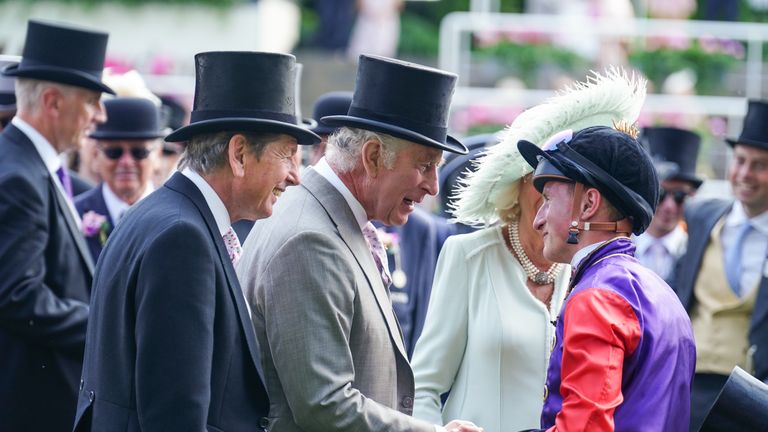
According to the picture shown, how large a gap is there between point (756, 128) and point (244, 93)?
4290 millimetres

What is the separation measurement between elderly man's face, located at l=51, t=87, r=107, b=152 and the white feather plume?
192cm

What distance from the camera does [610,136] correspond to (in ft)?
11.8

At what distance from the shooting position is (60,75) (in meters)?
5.45

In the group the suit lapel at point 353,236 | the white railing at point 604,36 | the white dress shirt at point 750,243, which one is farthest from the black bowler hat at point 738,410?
the white railing at point 604,36

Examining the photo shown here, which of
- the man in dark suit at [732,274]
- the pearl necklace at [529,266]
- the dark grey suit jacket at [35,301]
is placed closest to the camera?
the pearl necklace at [529,266]

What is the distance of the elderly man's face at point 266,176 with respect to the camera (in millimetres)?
3695

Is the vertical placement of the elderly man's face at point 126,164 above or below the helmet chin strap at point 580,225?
below

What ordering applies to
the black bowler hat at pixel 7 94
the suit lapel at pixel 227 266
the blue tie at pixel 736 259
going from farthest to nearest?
the blue tie at pixel 736 259, the black bowler hat at pixel 7 94, the suit lapel at pixel 227 266

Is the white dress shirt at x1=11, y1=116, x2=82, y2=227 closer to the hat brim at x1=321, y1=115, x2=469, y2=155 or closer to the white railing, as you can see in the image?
the hat brim at x1=321, y1=115, x2=469, y2=155

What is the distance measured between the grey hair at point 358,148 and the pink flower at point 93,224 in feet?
9.60

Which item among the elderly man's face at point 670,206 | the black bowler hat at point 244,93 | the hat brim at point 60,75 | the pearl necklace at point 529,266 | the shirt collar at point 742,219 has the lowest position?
the elderly man's face at point 670,206

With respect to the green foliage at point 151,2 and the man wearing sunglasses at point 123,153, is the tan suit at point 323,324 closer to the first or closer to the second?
the man wearing sunglasses at point 123,153

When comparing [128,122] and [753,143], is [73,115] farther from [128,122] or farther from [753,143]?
[753,143]

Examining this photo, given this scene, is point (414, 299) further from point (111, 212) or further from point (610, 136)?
point (610, 136)
